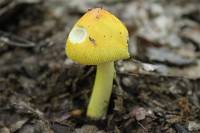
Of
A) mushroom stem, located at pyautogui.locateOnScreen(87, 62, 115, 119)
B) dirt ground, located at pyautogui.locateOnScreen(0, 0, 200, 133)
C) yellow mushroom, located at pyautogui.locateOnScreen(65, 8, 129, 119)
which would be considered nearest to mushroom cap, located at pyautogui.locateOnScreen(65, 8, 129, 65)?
yellow mushroom, located at pyautogui.locateOnScreen(65, 8, 129, 119)

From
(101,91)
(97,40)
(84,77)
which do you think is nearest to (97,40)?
(97,40)

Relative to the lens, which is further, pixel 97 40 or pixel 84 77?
pixel 84 77

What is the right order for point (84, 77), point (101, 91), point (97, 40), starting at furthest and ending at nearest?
point (84, 77), point (101, 91), point (97, 40)

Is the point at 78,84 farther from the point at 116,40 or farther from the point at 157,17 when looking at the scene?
the point at 157,17

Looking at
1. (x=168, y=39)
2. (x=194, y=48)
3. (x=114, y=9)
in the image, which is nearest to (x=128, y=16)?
(x=114, y=9)

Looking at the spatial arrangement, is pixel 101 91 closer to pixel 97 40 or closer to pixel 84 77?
pixel 84 77

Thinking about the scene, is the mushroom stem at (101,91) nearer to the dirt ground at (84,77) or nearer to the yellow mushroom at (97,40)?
the dirt ground at (84,77)
